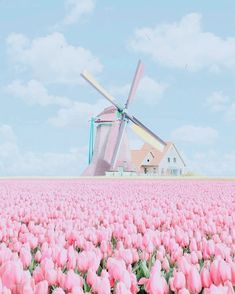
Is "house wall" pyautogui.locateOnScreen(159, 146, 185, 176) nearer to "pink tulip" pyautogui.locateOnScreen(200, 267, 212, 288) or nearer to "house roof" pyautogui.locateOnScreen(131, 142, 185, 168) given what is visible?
"house roof" pyautogui.locateOnScreen(131, 142, 185, 168)

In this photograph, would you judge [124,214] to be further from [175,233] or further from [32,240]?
[32,240]

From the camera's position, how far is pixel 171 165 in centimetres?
6919

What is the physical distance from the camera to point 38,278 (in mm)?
3176

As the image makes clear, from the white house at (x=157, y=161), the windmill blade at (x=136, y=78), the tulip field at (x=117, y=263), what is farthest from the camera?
the white house at (x=157, y=161)

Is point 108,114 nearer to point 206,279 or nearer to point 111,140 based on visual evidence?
point 111,140

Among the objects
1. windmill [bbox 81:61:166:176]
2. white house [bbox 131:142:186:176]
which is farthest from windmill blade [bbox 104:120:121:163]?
white house [bbox 131:142:186:176]

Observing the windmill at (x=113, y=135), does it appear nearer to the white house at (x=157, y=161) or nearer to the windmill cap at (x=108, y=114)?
the windmill cap at (x=108, y=114)

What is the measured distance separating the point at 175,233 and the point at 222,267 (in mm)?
2022

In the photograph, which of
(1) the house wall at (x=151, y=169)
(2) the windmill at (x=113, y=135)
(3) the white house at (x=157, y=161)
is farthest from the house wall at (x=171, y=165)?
(2) the windmill at (x=113, y=135)

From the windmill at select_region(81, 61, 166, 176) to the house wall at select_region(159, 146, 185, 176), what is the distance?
42.3ft

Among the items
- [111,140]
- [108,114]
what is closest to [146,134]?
[111,140]

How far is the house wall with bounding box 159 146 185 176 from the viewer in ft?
222

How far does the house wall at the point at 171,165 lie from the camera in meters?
67.6

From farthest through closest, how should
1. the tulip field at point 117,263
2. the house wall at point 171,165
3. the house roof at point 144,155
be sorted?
the house wall at point 171,165
the house roof at point 144,155
the tulip field at point 117,263
